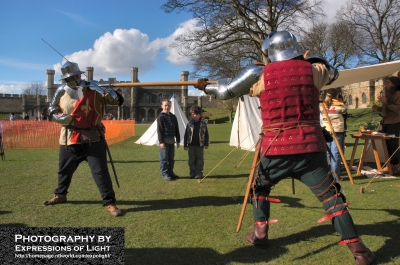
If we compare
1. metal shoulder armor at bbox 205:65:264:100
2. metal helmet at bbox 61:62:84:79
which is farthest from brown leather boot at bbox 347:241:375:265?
metal helmet at bbox 61:62:84:79

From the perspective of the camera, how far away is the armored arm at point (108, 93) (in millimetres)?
4284

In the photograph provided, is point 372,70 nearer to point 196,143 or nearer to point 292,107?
point 196,143

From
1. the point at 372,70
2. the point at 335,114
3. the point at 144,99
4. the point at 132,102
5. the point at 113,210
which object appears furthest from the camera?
the point at 144,99

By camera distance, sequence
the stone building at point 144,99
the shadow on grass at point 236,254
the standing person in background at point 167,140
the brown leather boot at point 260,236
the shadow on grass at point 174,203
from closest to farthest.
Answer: the shadow on grass at point 236,254
the brown leather boot at point 260,236
the shadow on grass at point 174,203
the standing person in background at point 167,140
the stone building at point 144,99

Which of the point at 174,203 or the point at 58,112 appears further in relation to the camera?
the point at 174,203

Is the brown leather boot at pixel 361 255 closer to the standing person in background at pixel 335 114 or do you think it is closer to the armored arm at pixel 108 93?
the armored arm at pixel 108 93

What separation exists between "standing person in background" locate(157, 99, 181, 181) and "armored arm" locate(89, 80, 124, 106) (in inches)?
101

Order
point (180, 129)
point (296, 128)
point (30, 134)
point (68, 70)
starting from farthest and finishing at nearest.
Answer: point (180, 129)
point (30, 134)
point (68, 70)
point (296, 128)

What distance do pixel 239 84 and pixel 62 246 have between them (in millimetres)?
1994

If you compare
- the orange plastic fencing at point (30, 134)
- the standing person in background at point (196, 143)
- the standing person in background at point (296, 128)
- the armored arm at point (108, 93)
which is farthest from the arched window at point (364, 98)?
the standing person in background at point (296, 128)

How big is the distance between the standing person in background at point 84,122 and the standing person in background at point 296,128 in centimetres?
214

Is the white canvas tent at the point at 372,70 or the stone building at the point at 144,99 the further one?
the stone building at the point at 144,99

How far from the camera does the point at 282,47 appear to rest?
3.04m

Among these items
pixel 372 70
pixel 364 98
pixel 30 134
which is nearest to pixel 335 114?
pixel 372 70
